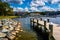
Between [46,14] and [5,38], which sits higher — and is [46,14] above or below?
below

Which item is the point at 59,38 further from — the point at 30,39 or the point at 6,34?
the point at 6,34

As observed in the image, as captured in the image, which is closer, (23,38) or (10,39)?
(10,39)

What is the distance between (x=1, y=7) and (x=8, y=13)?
7.20 m

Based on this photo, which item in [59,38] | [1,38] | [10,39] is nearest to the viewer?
[59,38]

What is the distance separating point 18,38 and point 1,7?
47.4 meters

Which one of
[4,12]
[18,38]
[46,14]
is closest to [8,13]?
[4,12]

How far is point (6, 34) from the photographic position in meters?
11.7

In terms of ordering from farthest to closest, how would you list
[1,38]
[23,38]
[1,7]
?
[1,7], [23,38], [1,38]

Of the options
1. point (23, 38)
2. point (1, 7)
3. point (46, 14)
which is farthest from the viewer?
point (46, 14)

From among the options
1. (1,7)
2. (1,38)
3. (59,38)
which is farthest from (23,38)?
(1,7)

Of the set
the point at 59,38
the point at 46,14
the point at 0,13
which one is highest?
the point at 59,38

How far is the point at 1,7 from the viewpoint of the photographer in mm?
58469

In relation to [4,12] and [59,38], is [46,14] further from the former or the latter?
[59,38]

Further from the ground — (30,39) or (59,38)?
(59,38)
